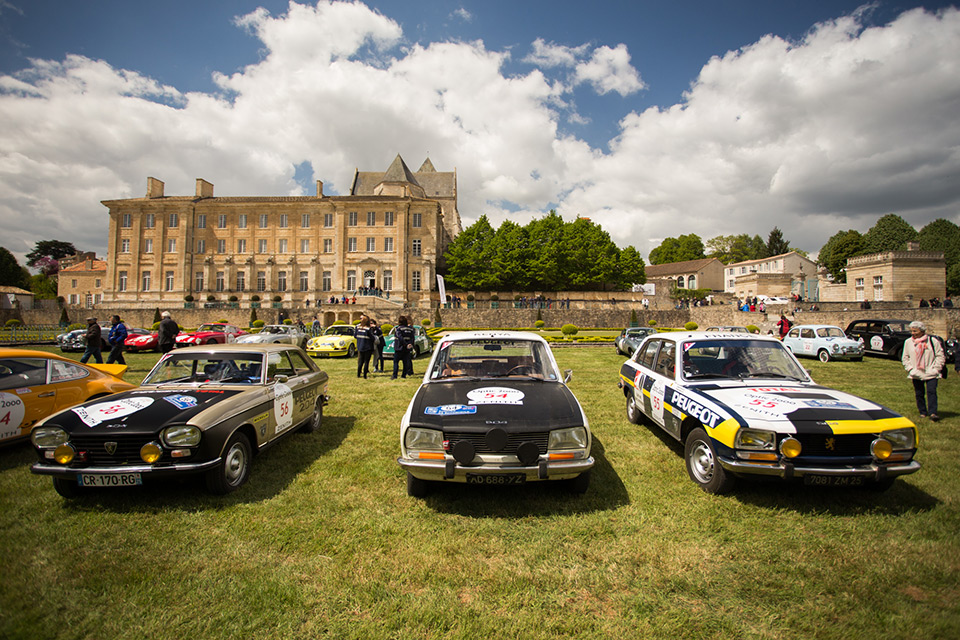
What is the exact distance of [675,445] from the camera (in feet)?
21.8

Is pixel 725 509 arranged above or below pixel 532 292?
below

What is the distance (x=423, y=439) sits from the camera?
4328 mm

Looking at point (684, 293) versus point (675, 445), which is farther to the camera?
point (684, 293)

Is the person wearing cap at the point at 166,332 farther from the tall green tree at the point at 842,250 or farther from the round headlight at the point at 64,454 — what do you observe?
the tall green tree at the point at 842,250

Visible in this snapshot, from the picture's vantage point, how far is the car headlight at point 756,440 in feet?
14.1

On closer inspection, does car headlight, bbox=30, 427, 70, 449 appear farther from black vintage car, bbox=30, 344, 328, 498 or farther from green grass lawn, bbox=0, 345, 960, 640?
green grass lawn, bbox=0, 345, 960, 640

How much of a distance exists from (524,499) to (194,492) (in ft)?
11.9

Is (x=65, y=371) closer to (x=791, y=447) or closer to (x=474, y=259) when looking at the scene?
(x=791, y=447)

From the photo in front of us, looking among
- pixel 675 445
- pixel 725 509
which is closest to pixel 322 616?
pixel 725 509

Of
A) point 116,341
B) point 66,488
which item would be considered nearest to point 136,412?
point 66,488

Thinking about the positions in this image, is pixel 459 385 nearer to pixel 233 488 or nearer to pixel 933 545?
pixel 233 488

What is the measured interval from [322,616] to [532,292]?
183 ft

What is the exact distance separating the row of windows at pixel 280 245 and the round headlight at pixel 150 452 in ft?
176

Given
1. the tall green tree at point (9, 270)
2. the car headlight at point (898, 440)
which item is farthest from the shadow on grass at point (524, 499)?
the tall green tree at point (9, 270)
